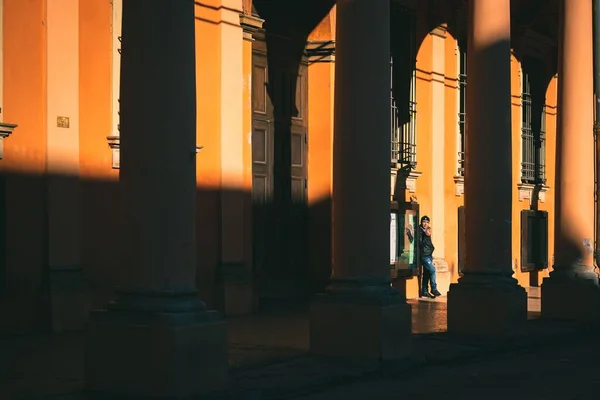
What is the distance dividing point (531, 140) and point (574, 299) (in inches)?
387

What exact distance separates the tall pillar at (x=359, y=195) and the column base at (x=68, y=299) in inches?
133

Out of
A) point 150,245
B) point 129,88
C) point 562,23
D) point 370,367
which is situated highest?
point 562,23

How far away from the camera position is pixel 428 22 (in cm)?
2158

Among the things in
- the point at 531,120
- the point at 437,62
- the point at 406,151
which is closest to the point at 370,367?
the point at 406,151

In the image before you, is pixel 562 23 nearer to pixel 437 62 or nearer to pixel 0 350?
pixel 437 62

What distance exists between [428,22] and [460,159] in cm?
303

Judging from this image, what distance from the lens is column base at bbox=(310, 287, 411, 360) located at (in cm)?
1120

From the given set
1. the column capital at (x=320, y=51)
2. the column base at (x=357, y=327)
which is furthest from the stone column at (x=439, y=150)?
the column base at (x=357, y=327)

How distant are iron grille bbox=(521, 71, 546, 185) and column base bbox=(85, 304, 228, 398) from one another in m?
17.7

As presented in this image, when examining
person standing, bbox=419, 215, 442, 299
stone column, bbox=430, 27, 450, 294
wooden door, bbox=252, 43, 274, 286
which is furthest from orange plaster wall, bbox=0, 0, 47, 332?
stone column, bbox=430, 27, 450, 294

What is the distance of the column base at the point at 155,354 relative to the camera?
844 centimetres

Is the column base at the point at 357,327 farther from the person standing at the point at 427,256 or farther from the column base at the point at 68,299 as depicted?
the person standing at the point at 427,256

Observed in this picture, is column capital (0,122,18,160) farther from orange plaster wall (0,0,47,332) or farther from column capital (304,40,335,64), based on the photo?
column capital (304,40,335,64)

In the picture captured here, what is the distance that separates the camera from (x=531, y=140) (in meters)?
26.1
